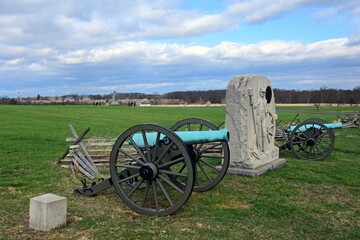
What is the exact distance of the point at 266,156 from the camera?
1028cm

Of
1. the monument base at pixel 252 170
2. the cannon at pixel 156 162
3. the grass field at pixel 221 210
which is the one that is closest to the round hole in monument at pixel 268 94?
the monument base at pixel 252 170

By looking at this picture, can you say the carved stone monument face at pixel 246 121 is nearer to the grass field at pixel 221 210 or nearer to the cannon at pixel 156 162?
the grass field at pixel 221 210

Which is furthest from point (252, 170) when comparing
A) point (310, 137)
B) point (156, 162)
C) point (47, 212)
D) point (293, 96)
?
point (293, 96)

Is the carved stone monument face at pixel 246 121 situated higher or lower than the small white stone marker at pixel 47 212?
higher

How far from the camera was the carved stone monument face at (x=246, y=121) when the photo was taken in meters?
9.42

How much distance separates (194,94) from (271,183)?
122333 millimetres

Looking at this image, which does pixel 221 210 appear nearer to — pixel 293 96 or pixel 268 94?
pixel 268 94

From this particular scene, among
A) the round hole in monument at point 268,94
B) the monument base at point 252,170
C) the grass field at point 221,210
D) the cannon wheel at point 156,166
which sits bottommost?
the grass field at point 221,210

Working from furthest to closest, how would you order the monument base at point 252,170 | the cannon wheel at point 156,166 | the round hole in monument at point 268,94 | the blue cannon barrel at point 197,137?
the round hole in monument at point 268,94
the monument base at point 252,170
the blue cannon barrel at point 197,137
the cannon wheel at point 156,166

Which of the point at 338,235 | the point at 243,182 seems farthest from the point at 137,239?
the point at 243,182

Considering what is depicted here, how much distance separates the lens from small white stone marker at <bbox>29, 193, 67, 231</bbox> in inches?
205

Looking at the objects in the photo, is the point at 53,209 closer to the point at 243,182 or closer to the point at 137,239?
A: the point at 137,239

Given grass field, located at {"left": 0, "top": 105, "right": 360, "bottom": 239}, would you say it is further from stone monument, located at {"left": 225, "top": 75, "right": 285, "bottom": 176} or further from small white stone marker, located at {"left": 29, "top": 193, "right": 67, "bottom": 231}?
stone monument, located at {"left": 225, "top": 75, "right": 285, "bottom": 176}

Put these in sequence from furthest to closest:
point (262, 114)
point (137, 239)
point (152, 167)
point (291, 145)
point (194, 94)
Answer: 1. point (194, 94)
2. point (291, 145)
3. point (262, 114)
4. point (152, 167)
5. point (137, 239)
